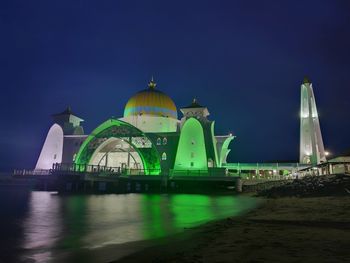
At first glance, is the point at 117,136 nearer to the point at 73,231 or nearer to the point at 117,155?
the point at 117,155

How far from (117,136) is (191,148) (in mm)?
10420

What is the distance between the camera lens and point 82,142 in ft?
152

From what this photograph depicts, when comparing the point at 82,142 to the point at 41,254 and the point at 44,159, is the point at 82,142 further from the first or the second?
the point at 41,254

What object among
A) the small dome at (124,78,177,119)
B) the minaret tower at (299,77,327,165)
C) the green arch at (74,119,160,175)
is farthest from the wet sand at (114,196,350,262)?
the minaret tower at (299,77,327,165)

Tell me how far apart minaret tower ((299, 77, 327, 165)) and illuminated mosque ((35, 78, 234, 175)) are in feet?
36.5

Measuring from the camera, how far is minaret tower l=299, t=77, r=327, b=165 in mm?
44219

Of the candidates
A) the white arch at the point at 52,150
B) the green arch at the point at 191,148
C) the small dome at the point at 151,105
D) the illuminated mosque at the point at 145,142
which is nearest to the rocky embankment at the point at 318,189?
the illuminated mosque at the point at 145,142

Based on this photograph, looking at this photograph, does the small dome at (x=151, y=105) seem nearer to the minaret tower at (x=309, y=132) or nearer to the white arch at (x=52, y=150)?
the white arch at (x=52, y=150)

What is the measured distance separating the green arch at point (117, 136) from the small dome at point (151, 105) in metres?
4.58

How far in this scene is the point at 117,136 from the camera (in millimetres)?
41625

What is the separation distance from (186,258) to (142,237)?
3.19 meters

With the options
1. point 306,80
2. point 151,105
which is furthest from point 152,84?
point 306,80

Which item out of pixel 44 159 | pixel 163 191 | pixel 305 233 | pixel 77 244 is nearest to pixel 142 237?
pixel 77 244

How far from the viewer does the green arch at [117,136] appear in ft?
132
